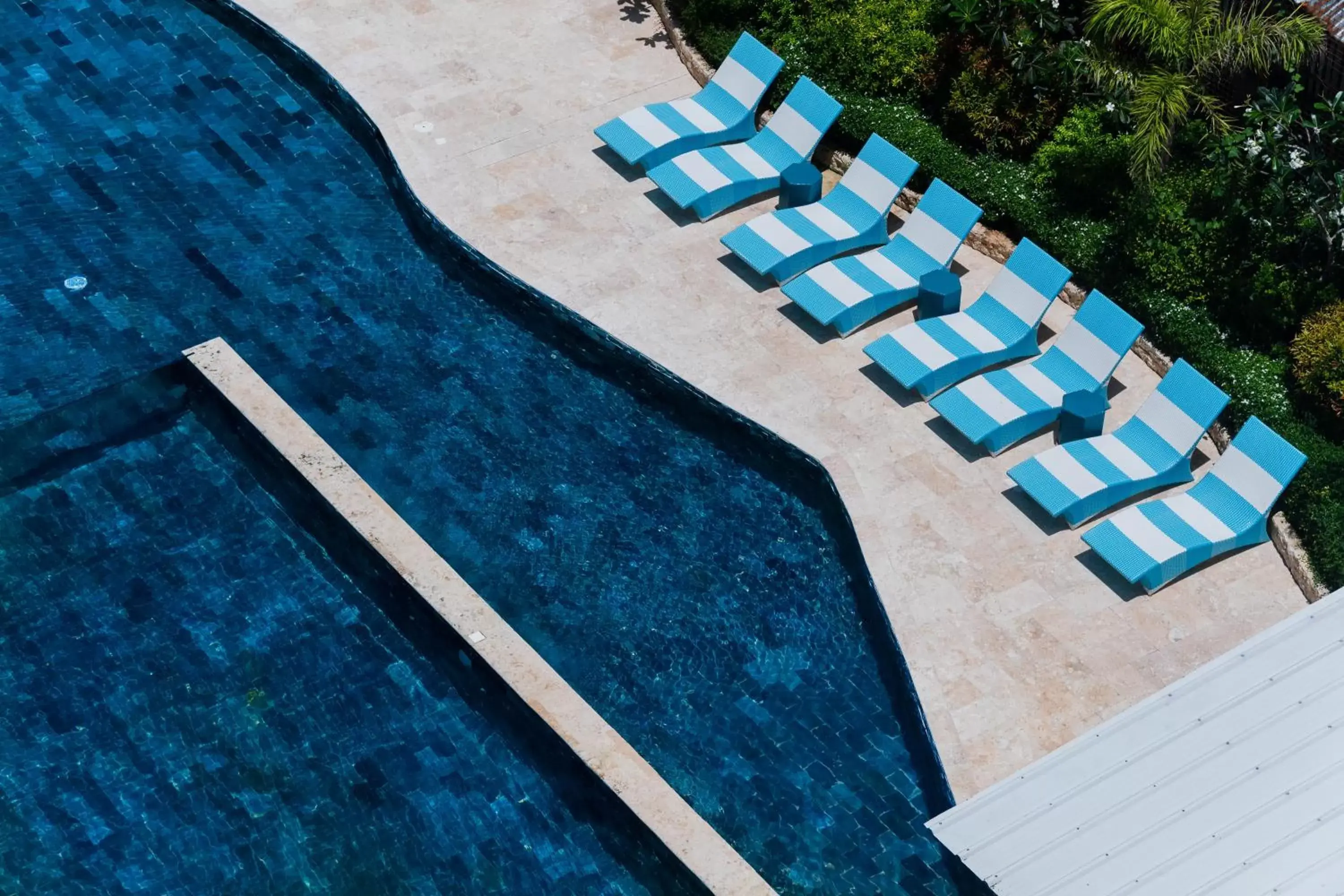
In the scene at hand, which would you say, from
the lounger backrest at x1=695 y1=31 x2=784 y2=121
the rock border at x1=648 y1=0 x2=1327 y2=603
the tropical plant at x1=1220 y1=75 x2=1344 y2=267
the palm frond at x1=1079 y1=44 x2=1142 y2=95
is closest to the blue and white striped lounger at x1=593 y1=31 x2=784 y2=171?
the lounger backrest at x1=695 y1=31 x2=784 y2=121

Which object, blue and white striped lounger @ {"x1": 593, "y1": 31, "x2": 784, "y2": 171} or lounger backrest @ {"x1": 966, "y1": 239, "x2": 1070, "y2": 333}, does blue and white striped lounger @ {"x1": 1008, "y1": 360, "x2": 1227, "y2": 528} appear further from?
blue and white striped lounger @ {"x1": 593, "y1": 31, "x2": 784, "y2": 171}

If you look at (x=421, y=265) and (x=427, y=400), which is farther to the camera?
(x=421, y=265)

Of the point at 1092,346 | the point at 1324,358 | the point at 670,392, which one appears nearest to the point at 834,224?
the point at 670,392

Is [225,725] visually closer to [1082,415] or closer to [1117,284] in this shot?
[1082,415]

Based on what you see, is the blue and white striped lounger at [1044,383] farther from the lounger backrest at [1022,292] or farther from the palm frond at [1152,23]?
the palm frond at [1152,23]

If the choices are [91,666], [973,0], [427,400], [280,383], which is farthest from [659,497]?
[973,0]

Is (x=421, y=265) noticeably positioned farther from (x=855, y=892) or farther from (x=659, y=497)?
(x=855, y=892)

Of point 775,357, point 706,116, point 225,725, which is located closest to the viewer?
point 225,725
